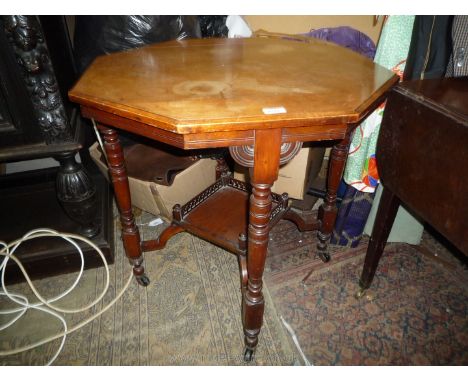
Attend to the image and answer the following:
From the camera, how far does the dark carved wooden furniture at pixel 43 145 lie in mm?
939

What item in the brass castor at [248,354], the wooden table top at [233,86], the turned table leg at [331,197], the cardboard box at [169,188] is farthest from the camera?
the cardboard box at [169,188]

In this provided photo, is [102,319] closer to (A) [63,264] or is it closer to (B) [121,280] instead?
(B) [121,280]

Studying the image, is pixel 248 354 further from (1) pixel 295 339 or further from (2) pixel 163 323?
(2) pixel 163 323

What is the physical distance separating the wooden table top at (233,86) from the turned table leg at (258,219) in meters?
0.06

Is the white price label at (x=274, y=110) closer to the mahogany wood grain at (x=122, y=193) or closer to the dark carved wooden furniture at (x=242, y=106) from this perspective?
the dark carved wooden furniture at (x=242, y=106)

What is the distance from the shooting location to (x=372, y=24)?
5.26ft

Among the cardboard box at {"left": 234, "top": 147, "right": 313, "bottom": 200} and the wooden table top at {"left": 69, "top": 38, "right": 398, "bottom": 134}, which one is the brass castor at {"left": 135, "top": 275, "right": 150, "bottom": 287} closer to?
the cardboard box at {"left": 234, "top": 147, "right": 313, "bottom": 200}

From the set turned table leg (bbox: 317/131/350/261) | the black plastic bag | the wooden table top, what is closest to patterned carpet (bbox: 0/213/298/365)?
turned table leg (bbox: 317/131/350/261)

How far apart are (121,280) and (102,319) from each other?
0.18 metres

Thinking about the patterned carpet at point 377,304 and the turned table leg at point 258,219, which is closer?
the turned table leg at point 258,219

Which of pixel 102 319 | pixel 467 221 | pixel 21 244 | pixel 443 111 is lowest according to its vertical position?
pixel 102 319

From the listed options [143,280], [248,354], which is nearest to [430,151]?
[248,354]

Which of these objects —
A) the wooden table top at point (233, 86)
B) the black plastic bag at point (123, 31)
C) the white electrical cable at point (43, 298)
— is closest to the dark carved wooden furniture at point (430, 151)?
the wooden table top at point (233, 86)
